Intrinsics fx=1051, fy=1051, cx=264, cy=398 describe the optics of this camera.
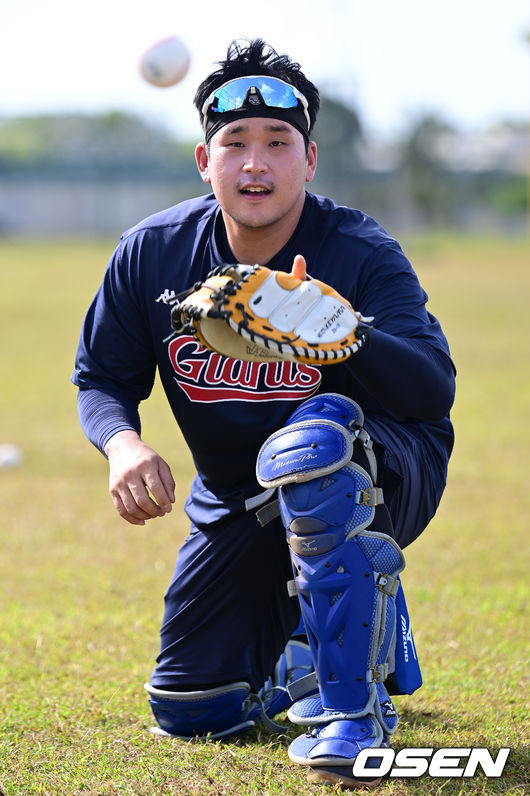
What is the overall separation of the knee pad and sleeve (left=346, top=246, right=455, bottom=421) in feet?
0.55

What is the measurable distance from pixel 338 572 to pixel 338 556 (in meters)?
0.04

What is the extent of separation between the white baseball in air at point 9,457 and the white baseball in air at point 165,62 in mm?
2706

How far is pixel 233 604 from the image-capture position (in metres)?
3.21

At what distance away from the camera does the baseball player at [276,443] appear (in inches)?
104

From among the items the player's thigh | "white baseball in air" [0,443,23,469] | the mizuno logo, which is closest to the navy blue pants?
the player's thigh

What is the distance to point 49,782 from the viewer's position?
8.73ft

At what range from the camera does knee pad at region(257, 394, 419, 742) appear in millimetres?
2619

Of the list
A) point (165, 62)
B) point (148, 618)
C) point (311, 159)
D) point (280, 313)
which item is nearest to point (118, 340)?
point (311, 159)

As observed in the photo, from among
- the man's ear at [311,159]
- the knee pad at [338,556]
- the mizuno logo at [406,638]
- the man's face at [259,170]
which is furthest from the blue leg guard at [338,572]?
the man's ear at [311,159]

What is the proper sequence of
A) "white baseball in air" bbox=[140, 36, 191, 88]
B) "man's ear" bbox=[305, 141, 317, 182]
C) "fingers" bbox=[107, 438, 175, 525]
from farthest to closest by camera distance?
1. "white baseball in air" bbox=[140, 36, 191, 88]
2. "man's ear" bbox=[305, 141, 317, 182]
3. "fingers" bbox=[107, 438, 175, 525]

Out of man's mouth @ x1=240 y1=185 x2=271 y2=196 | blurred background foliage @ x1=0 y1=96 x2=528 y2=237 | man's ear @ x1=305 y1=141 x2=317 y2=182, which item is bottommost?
blurred background foliage @ x1=0 y1=96 x2=528 y2=237

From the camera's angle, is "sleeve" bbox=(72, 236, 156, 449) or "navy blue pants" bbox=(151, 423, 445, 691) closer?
"navy blue pants" bbox=(151, 423, 445, 691)

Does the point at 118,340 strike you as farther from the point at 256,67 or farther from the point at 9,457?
the point at 9,457

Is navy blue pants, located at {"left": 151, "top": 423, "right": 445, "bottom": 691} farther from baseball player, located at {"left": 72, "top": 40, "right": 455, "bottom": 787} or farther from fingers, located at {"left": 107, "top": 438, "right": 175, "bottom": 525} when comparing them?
fingers, located at {"left": 107, "top": 438, "right": 175, "bottom": 525}
